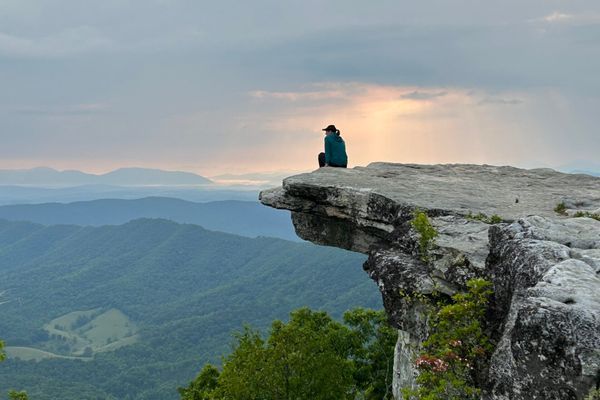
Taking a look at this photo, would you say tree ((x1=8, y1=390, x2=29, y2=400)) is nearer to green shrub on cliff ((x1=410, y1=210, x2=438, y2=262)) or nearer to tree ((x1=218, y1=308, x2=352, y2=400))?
tree ((x1=218, y1=308, x2=352, y2=400))

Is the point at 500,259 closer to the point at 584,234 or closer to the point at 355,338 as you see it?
the point at 584,234

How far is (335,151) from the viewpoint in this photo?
87.5 feet

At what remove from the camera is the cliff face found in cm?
747

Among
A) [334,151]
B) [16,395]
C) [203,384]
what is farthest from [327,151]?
[203,384]

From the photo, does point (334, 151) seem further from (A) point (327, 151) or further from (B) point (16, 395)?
(B) point (16, 395)

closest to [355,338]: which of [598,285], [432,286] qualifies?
[432,286]

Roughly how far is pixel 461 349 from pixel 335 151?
56.7 feet

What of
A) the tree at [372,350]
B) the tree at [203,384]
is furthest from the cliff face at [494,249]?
the tree at [203,384]

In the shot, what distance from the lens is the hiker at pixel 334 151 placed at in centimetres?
2596

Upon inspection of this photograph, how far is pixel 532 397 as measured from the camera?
25.1ft

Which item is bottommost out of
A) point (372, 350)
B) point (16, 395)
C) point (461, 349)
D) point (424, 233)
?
point (372, 350)

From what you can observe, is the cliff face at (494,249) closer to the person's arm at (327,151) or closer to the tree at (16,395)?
the person's arm at (327,151)

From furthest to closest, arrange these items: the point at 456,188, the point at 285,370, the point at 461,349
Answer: the point at 285,370
the point at 456,188
the point at 461,349

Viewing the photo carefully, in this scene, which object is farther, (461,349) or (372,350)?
(372,350)
